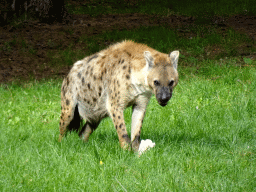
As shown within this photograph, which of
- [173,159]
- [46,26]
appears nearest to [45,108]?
[173,159]

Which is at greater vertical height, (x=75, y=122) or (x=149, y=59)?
(x=149, y=59)

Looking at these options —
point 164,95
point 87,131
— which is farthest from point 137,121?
point 87,131

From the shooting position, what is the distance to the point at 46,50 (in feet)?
32.2

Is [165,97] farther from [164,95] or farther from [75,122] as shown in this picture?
[75,122]

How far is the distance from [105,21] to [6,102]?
581 centimetres

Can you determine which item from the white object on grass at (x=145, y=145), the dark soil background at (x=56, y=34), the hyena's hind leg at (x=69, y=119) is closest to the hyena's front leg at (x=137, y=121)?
the white object on grass at (x=145, y=145)

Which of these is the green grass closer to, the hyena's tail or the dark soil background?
the hyena's tail

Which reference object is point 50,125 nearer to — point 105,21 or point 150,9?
point 105,21

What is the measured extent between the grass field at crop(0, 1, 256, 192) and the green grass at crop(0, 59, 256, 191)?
0.4 inches

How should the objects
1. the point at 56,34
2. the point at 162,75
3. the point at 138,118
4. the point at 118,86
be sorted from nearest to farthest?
the point at 162,75
the point at 118,86
the point at 138,118
the point at 56,34

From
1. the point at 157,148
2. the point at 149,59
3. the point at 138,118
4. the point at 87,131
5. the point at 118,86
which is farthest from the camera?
the point at 87,131

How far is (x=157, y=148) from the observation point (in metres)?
4.23

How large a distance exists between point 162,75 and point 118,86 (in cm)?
63

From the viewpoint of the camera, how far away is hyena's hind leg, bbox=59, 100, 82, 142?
486 cm
